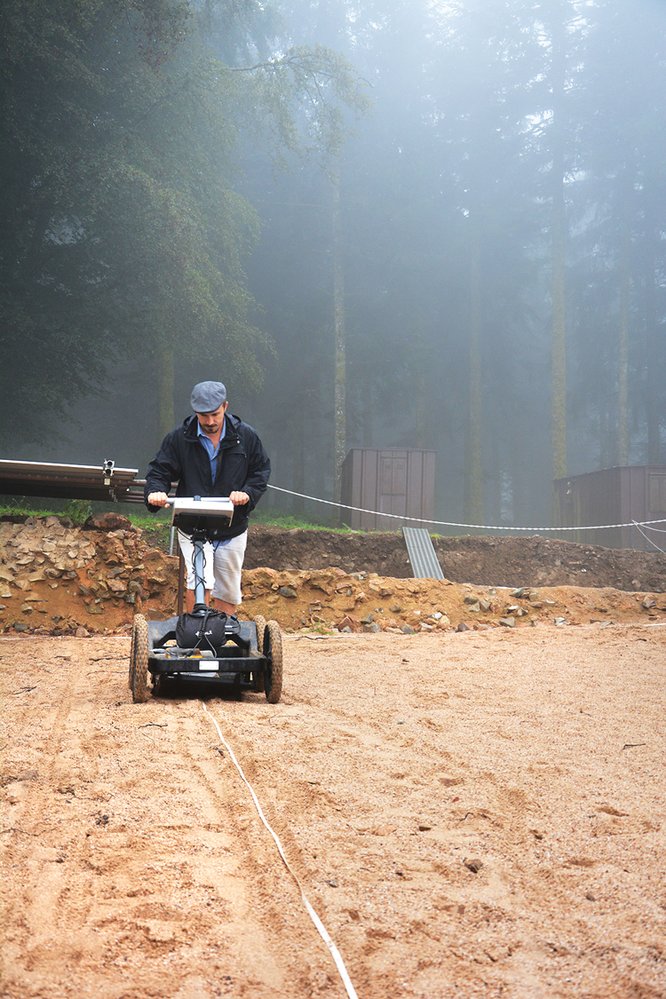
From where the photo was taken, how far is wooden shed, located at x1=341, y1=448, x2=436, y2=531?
22891 mm

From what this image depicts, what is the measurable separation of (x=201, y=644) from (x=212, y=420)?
1.50m

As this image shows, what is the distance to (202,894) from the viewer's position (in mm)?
2402

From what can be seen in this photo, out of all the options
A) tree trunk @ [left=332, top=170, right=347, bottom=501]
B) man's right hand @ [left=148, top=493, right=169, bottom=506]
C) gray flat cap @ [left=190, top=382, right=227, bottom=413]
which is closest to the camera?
man's right hand @ [left=148, top=493, right=169, bottom=506]

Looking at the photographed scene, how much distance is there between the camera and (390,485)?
23.0m

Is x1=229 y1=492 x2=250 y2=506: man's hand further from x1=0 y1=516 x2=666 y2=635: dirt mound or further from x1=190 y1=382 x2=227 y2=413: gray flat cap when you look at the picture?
x1=0 y1=516 x2=666 y2=635: dirt mound

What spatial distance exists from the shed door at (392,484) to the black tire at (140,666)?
689 inches

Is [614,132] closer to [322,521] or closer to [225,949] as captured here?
[322,521]

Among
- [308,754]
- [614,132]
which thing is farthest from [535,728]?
[614,132]

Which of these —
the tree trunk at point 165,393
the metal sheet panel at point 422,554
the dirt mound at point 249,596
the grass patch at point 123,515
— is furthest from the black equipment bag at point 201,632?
the tree trunk at point 165,393

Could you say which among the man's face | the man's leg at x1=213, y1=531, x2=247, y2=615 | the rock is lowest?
the rock

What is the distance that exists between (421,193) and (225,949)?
3272 cm

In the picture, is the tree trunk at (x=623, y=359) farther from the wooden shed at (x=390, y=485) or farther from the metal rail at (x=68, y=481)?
the metal rail at (x=68, y=481)

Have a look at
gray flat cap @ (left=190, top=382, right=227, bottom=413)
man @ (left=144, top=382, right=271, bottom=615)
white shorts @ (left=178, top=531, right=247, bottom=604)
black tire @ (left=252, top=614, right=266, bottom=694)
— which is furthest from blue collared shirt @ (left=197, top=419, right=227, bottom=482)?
black tire @ (left=252, top=614, right=266, bottom=694)

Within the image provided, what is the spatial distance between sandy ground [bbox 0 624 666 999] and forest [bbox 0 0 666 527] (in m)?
15.5
